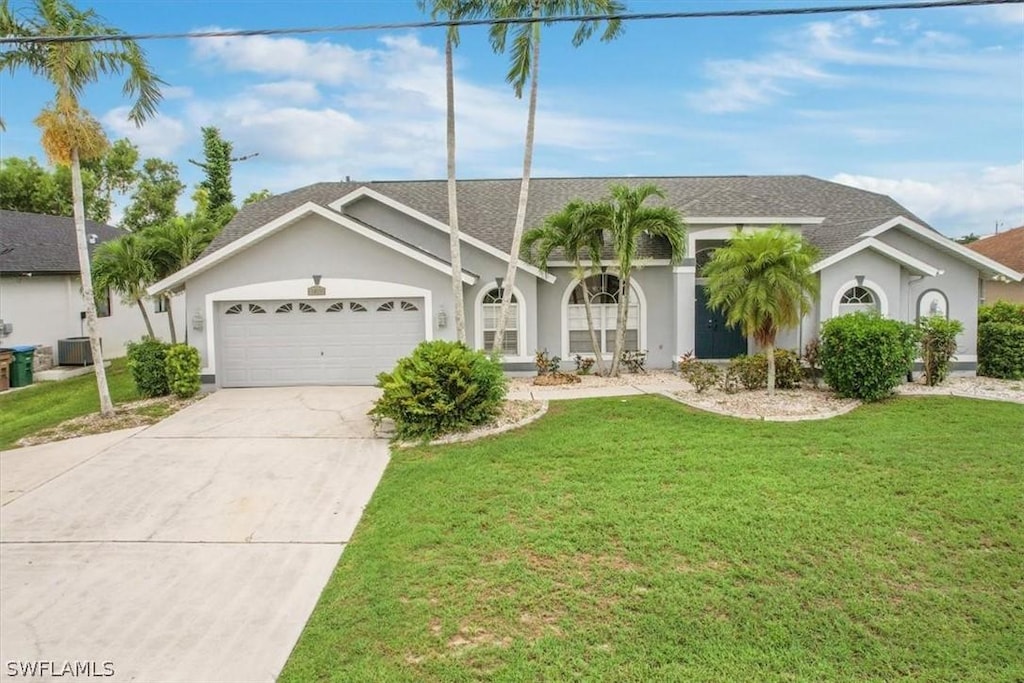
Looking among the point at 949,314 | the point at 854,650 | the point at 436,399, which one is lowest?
the point at 854,650

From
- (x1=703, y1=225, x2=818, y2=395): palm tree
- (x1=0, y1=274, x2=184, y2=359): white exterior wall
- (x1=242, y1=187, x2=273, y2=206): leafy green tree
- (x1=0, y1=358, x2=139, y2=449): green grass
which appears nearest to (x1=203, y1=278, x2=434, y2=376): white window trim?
(x1=0, y1=358, x2=139, y2=449): green grass

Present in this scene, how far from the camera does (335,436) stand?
1057 centimetres

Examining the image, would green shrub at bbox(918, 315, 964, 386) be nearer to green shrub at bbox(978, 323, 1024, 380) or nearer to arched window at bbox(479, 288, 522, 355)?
green shrub at bbox(978, 323, 1024, 380)

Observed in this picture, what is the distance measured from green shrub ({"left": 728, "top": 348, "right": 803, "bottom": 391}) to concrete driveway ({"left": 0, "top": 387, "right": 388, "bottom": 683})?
723 centimetres

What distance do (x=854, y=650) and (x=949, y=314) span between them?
13.7m

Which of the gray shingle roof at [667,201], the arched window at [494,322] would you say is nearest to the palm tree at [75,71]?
the gray shingle roof at [667,201]

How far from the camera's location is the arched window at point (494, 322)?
50.7 feet

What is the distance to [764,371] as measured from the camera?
496 inches

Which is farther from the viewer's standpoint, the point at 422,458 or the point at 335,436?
the point at 335,436

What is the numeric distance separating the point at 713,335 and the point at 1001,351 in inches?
248

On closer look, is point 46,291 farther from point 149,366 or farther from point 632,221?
point 632,221

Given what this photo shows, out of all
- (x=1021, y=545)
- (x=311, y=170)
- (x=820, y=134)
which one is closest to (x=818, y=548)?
(x=1021, y=545)

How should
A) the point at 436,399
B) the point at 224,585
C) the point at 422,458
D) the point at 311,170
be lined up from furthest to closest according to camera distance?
1. the point at 311,170
2. the point at 436,399
3. the point at 422,458
4. the point at 224,585

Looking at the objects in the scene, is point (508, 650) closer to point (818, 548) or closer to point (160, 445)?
point (818, 548)
